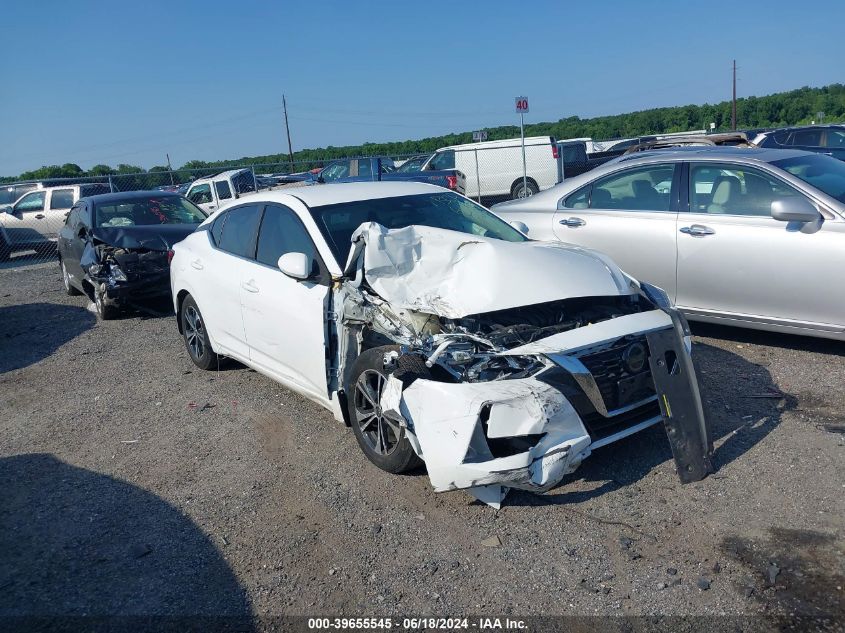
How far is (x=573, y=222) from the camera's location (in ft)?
24.3

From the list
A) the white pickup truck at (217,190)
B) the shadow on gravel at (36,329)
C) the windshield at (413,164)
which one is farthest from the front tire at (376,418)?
the windshield at (413,164)

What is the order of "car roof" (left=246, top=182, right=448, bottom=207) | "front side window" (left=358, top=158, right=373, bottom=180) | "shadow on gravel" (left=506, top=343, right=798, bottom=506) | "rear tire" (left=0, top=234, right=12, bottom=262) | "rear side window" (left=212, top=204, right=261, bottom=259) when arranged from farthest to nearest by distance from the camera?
1. "front side window" (left=358, top=158, right=373, bottom=180)
2. "rear tire" (left=0, top=234, right=12, bottom=262)
3. "rear side window" (left=212, top=204, right=261, bottom=259)
4. "car roof" (left=246, top=182, right=448, bottom=207)
5. "shadow on gravel" (left=506, top=343, right=798, bottom=506)

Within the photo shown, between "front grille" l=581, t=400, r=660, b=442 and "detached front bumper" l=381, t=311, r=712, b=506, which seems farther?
Result: "front grille" l=581, t=400, r=660, b=442

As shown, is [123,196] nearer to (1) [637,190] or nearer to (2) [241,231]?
(2) [241,231]

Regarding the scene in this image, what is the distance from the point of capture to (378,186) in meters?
6.11

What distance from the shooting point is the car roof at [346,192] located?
18.6 ft

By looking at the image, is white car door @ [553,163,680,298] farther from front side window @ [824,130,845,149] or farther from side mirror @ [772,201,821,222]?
front side window @ [824,130,845,149]

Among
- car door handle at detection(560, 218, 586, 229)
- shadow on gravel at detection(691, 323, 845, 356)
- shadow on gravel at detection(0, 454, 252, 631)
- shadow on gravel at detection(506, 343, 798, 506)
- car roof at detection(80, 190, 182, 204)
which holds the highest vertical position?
car roof at detection(80, 190, 182, 204)

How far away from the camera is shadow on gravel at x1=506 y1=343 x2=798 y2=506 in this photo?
14.1ft

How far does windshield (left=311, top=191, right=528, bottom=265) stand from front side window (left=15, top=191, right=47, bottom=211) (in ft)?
54.0

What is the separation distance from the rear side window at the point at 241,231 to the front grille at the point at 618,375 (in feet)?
9.86

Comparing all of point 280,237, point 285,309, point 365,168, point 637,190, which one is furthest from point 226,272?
point 365,168

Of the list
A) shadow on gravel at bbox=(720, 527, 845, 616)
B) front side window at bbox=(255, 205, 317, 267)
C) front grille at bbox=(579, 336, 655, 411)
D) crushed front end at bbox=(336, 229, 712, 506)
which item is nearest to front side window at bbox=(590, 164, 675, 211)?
crushed front end at bbox=(336, 229, 712, 506)

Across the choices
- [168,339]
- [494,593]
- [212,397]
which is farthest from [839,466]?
[168,339]
